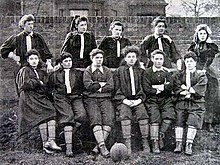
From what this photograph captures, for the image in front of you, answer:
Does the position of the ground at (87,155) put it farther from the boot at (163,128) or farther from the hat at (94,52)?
the hat at (94,52)

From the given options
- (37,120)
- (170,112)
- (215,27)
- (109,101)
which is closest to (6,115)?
(37,120)

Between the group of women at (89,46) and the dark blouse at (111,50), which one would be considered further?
the dark blouse at (111,50)

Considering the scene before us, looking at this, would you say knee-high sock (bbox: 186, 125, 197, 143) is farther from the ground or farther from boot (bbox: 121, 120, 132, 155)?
boot (bbox: 121, 120, 132, 155)

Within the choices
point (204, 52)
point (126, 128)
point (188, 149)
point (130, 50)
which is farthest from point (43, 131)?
point (204, 52)

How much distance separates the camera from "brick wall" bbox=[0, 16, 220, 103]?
9664 millimetres

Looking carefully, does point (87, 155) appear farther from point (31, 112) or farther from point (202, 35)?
point (202, 35)

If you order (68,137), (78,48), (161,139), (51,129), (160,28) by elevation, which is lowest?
(161,139)

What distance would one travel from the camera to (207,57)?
8.07 meters

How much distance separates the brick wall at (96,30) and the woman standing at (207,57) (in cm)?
120

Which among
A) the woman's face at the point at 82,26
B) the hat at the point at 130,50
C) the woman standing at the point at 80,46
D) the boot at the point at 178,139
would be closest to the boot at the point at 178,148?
the boot at the point at 178,139

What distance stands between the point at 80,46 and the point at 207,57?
1945 millimetres

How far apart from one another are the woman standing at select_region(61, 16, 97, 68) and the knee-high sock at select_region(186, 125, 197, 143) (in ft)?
5.60

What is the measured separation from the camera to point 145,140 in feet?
24.0

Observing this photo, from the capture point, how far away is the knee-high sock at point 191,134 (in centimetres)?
734
